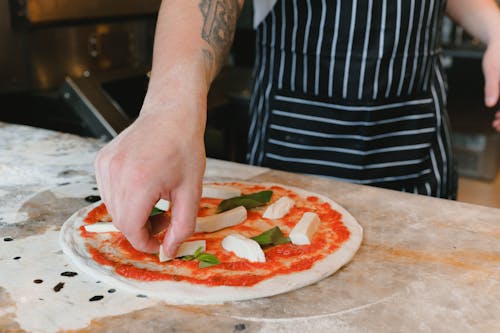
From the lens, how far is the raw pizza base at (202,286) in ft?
3.25

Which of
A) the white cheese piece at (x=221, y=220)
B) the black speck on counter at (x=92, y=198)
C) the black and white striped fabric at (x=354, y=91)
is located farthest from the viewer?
the black and white striped fabric at (x=354, y=91)

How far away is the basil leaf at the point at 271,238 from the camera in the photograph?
3.82 feet

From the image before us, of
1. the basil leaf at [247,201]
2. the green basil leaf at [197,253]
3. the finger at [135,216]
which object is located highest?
the finger at [135,216]

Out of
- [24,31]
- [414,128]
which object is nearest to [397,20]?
[414,128]

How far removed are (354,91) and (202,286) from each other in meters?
0.87

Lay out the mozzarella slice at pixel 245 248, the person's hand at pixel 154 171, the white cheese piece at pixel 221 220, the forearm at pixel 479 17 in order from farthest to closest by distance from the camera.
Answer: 1. the forearm at pixel 479 17
2. the white cheese piece at pixel 221 220
3. the mozzarella slice at pixel 245 248
4. the person's hand at pixel 154 171

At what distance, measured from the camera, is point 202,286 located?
102 centimetres

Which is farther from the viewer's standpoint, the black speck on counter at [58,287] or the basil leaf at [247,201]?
the basil leaf at [247,201]

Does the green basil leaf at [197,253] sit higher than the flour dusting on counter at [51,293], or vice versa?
the green basil leaf at [197,253]

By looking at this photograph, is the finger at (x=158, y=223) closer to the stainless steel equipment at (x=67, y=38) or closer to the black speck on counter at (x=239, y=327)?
the black speck on counter at (x=239, y=327)

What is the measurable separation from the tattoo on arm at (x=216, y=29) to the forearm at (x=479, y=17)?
0.89 meters

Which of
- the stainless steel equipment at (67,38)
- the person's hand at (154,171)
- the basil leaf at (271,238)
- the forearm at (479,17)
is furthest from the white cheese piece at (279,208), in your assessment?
the stainless steel equipment at (67,38)

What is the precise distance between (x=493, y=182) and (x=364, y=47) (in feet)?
7.48

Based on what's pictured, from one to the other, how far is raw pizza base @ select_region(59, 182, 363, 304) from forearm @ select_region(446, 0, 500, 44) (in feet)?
3.12
